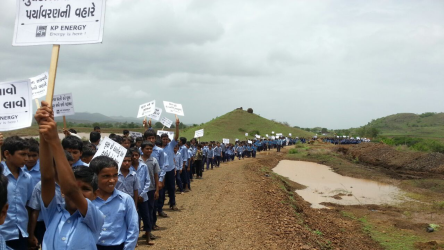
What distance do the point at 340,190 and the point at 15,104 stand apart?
1963cm

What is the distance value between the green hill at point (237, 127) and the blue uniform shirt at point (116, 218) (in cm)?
5473

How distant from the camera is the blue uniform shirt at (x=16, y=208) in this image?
400 cm

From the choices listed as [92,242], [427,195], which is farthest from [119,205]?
[427,195]

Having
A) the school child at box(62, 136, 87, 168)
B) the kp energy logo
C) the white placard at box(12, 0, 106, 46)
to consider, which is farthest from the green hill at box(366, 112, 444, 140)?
the kp energy logo

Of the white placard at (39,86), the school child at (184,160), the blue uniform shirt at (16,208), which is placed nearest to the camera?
the blue uniform shirt at (16,208)

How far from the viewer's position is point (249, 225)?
9336 millimetres

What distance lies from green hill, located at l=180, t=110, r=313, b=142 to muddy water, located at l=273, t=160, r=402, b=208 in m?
32.3

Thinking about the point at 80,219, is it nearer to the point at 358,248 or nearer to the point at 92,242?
the point at 92,242

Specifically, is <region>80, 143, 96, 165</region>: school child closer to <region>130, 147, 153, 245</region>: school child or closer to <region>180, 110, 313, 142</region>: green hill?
<region>130, 147, 153, 245</region>: school child

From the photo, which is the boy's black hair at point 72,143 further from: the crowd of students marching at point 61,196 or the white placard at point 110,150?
the white placard at point 110,150

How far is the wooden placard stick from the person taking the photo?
3.10m

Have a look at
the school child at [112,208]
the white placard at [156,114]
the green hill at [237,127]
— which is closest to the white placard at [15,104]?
the school child at [112,208]

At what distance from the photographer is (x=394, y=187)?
23062 mm

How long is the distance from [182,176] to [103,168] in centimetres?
1162
